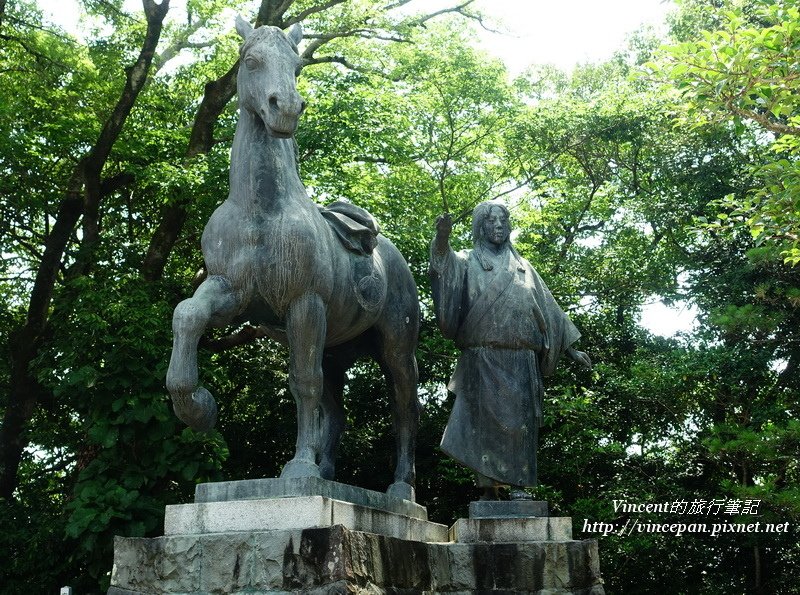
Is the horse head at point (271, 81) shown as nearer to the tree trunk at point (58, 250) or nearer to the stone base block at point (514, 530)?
the stone base block at point (514, 530)

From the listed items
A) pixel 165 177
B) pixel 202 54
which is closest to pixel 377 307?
pixel 165 177

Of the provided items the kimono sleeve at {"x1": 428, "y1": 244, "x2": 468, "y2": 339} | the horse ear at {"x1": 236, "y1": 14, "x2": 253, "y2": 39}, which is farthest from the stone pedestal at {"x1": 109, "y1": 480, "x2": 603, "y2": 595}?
the horse ear at {"x1": 236, "y1": 14, "x2": 253, "y2": 39}

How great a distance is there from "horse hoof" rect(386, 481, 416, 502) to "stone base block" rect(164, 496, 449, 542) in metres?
1.21

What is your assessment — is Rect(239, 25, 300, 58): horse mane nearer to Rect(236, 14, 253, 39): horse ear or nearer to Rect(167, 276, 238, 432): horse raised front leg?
Rect(236, 14, 253, 39): horse ear

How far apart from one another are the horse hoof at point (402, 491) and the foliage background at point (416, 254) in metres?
5.80

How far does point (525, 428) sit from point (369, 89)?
10.5 meters

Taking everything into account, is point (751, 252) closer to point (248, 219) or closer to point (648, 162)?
point (648, 162)

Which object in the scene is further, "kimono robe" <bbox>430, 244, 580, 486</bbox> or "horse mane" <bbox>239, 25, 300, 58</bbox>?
"kimono robe" <bbox>430, 244, 580, 486</bbox>

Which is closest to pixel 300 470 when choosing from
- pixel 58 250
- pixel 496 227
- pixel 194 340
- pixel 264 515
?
pixel 264 515

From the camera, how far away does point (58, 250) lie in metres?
16.9

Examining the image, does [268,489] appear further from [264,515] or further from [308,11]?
[308,11]

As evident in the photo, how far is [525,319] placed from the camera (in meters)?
8.22

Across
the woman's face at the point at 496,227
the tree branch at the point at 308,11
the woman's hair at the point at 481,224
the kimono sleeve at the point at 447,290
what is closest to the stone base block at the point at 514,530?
the kimono sleeve at the point at 447,290

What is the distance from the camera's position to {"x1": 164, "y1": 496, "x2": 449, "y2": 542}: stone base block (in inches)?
234
